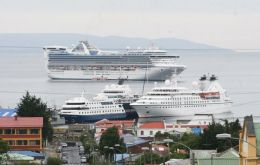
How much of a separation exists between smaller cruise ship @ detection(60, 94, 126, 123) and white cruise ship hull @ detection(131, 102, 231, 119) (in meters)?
1.35

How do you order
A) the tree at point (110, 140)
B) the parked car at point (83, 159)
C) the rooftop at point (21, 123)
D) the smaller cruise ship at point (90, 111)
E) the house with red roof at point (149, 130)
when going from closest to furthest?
the tree at point (110, 140) → the parked car at point (83, 159) → the rooftop at point (21, 123) → the house with red roof at point (149, 130) → the smaller cruise ship at point (90, 111)

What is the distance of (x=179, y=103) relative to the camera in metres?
64.9

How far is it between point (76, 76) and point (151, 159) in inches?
3487

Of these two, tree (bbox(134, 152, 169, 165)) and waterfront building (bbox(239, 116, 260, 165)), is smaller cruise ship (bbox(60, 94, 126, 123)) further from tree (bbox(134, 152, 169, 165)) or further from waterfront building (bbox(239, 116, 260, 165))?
waterfront building (bbox(239, 116, 260, 165))

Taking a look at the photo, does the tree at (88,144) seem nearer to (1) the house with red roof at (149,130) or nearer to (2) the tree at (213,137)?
(1) the house with red roof at (149,130)

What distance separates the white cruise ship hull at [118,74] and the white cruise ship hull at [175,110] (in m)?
34.6

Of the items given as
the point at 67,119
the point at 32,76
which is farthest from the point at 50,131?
the point at 32,76

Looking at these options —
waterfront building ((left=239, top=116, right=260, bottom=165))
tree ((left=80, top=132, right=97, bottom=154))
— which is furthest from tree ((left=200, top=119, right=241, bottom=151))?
waterfront building ((left=239, top=116, right=260, bottom=165))

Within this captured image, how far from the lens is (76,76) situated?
111750 millimetres

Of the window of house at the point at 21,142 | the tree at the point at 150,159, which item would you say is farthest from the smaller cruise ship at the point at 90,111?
the tree at the point at 150,159

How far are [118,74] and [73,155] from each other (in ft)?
246

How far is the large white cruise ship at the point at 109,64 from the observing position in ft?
350

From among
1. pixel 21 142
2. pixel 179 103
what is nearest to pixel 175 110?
pixel 179 103

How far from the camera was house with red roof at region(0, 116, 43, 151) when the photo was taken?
3275cm
